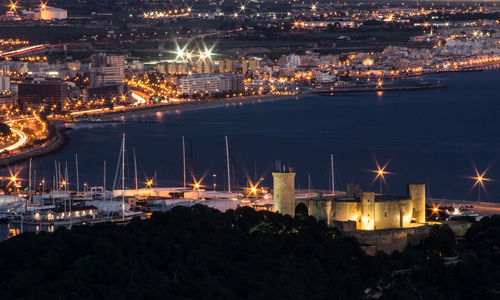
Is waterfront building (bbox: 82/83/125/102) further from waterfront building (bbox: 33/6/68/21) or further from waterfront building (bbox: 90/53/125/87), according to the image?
waterfront building (bbox: 33/6/68/21)

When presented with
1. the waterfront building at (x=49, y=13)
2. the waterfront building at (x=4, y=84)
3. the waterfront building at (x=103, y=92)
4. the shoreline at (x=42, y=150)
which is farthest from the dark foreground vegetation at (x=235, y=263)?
the waterfront building at (x=49, y=13)

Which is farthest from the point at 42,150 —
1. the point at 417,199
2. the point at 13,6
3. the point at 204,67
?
the point at 13,6

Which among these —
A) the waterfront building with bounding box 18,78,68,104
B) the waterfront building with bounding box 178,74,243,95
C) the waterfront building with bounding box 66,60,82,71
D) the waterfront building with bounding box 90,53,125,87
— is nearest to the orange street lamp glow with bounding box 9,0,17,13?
the waterfront building with bounding box 66,60,82,71

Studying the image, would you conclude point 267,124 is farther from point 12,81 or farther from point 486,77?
point 486,77

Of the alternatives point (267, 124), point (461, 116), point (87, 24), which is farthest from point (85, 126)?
point (87, 24)

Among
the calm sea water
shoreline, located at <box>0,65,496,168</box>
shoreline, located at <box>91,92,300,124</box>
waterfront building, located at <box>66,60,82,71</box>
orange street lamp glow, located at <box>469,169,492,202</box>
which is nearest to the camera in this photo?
orange street lamp glow, located at <box>469,169,492,202</box>

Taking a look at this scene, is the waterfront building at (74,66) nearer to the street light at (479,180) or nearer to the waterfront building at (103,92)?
the waterfront building at (103,92)

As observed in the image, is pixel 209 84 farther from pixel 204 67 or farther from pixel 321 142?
pixel 321 142
